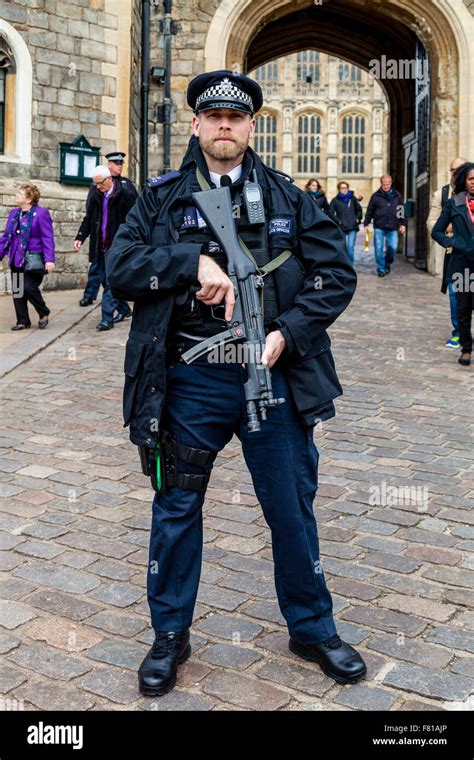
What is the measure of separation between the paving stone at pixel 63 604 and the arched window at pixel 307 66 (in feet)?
203

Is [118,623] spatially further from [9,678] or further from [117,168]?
[117,168]

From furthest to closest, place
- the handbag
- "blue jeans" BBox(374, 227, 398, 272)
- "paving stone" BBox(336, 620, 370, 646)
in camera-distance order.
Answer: "blue jeans" BBox(374, 227, 398, 272) < the handbag < "paving stone" BBox(336, 620, 370, 646)

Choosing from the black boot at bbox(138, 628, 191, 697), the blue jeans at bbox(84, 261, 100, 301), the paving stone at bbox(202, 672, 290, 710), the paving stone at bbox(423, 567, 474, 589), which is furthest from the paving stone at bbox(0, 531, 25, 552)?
the blue jeans at bbox(84, 261, 100, 301)

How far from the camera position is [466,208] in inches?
323

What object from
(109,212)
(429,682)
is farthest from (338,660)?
(109,212)

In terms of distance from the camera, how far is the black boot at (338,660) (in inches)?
112

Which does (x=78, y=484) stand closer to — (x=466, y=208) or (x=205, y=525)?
(x=205, y=525)

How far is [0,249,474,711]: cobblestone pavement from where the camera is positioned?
112 inches

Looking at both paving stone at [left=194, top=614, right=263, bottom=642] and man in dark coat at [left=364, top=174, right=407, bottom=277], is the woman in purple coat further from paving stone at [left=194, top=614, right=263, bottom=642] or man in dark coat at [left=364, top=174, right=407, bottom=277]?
man in dark coat at [left=364, top=174, right=407, bottom=277]

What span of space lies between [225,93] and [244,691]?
1854 mm

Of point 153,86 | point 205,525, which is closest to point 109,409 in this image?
point 205,525

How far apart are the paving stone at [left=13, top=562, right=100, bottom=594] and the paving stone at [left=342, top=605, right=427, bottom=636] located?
1041 millimetres

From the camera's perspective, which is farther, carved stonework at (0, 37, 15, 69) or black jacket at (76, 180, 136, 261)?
carved stonework at (0, 37, 15, 69)

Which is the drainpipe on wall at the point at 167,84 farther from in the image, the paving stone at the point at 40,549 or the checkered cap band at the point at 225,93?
the checkered cap band at the point at 225,93
